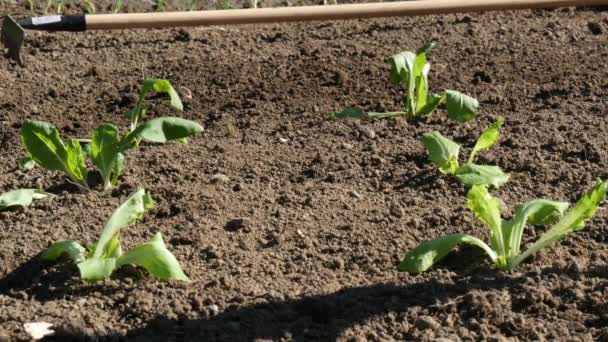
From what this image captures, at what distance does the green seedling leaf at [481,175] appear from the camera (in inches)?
136

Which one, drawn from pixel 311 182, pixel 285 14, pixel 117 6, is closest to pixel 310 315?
pixel 311 182

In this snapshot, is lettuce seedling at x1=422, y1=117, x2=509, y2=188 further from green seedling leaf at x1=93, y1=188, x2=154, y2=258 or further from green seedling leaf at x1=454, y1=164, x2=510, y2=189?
green seedling leaf at x1=93, y1=188, x2=154, y2=258

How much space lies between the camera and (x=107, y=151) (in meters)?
3.56

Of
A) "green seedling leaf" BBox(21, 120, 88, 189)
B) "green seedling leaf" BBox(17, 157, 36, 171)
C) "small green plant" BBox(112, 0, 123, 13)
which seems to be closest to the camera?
"green seedling leaf" BBox(21, 120, 88, 189)

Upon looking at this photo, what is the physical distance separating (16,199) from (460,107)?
1642 millimetres

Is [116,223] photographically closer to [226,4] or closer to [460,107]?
[460,107]

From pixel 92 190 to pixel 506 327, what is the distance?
1.59 meters

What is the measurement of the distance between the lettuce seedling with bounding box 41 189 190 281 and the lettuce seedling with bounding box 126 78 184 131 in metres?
0.63

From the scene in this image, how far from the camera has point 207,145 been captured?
156 inches

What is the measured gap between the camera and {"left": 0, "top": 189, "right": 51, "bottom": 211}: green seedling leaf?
3.38 metres

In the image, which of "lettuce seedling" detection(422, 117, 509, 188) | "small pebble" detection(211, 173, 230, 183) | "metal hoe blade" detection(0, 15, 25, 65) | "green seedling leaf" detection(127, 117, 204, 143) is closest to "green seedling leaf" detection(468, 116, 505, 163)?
"lettuce seedling" detection(422, 117, 509, 188)

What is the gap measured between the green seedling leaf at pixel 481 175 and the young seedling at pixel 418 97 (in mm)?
413

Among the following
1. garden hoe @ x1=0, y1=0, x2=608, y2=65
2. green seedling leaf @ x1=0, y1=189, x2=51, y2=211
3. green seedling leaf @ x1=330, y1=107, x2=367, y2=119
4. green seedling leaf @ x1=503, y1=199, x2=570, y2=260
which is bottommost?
green seedling leaf @ x1=0, y1=189, x2=51, y2=211

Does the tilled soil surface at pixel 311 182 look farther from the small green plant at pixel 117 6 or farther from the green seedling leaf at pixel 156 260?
the small green plant at pixel 117 6
